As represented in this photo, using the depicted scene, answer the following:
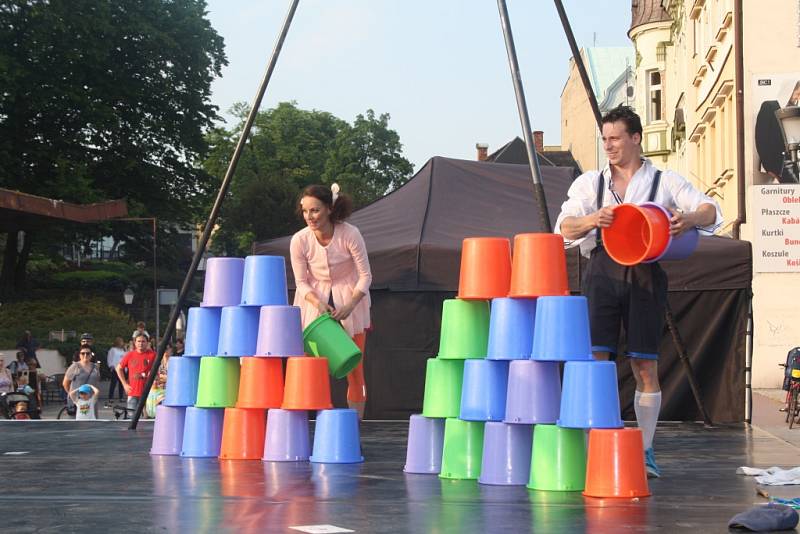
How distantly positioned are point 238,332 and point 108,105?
33.7 metres

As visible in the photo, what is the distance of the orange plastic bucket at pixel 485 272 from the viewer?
7300 mm

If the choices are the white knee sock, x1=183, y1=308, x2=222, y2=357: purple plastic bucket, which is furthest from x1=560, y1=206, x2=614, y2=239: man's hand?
x1=183, y1=308, x2=222, y2=357: purple plastic bucket

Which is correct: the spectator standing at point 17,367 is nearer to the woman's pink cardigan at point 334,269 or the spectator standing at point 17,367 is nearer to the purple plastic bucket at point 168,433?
the woman's pink cardigan at point 334,269

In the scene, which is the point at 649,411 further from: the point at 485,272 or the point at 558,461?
the point at 485,272

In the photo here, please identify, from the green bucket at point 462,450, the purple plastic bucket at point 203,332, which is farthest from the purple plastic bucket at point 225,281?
the green bucket at point 462,450

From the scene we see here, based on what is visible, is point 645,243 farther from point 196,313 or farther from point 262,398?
point 196,313

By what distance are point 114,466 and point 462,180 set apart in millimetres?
7290

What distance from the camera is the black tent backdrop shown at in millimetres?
12031

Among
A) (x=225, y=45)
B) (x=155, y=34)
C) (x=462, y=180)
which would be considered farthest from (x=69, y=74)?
(x=462, y=180)

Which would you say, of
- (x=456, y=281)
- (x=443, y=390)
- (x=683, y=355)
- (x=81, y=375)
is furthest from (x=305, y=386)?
(x=81, y=375)

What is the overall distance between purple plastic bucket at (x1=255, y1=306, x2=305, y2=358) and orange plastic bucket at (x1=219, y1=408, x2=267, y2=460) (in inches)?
15.2

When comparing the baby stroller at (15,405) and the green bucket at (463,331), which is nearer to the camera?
the green bucket at (463,331)

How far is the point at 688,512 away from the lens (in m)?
5.25

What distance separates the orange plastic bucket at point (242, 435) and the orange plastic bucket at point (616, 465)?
8.39 ft
